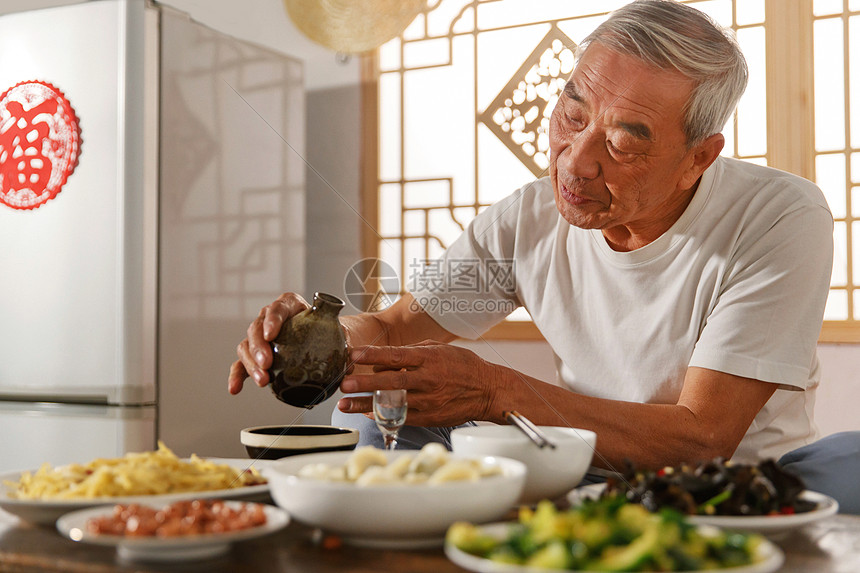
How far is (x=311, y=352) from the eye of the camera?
1083mm

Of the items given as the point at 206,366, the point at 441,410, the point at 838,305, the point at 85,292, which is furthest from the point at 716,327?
the point at 85,292

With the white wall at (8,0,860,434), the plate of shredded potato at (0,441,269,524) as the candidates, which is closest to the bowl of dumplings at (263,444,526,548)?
the plate of shredded potato at (0,441,269,524)

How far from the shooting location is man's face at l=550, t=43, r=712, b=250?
1439 millimetres

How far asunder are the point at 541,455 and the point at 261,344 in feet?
1.54

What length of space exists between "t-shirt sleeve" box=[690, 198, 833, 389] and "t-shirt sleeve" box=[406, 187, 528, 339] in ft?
1.64

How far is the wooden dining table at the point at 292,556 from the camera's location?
2.11 feet

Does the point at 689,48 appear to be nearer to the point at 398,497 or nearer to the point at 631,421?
the point at 631,421

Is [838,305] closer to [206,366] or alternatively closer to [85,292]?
[206,366]

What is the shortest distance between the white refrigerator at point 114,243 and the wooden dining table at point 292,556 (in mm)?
1343

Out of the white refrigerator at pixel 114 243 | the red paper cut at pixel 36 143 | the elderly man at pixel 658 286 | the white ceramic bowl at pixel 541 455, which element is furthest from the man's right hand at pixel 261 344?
the red paper cut at pixel 36 143

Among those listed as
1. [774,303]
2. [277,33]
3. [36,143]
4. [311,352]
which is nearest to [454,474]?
[311,352]

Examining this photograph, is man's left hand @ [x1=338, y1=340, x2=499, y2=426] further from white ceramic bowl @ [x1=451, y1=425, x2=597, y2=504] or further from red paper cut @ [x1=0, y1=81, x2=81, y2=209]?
red paper cut @ [x1=0, y1=81, x2=81, y2=209]

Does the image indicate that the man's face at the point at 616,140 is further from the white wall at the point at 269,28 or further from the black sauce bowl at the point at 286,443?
the white wall at the point at 269,28

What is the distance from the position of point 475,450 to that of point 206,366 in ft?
5.06
